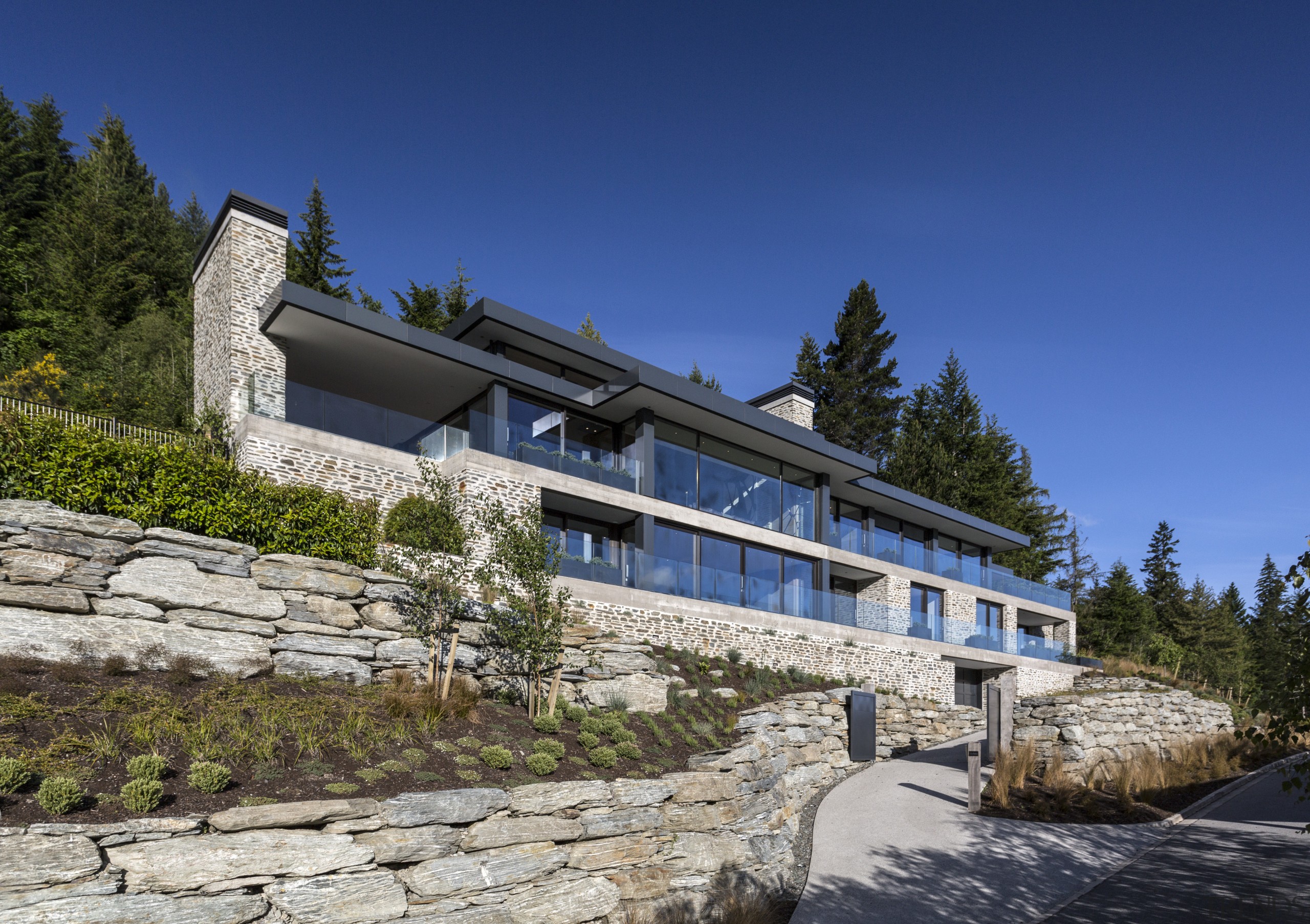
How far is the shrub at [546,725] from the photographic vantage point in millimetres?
11414

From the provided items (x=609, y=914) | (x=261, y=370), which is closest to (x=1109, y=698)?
(x=609, y=914)

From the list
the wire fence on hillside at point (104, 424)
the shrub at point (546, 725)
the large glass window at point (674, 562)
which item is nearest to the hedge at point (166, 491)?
the wire fence on hillside at point (104, 424)

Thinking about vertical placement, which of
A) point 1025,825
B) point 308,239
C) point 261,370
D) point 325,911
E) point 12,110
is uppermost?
point 12,110

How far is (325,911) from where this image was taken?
6.71 m

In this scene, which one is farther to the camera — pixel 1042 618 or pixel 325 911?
pixel 1042 618

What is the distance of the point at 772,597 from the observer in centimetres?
2308

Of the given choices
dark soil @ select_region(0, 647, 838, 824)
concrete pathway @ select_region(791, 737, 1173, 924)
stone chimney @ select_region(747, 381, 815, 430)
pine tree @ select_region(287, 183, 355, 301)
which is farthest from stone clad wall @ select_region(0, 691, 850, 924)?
pine tree @ select_region(287, 183, 355, 301)

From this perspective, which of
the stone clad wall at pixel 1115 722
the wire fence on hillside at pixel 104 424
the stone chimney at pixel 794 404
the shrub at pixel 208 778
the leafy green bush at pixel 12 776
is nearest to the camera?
the leafy green bush at pixel 12 776

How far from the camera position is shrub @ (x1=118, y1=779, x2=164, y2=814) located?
21.7 ft

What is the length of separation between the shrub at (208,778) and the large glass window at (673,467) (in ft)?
49.7

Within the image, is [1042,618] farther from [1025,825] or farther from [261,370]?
[261,370]

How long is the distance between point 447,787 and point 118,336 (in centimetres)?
2636

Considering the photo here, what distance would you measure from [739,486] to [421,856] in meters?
17.5

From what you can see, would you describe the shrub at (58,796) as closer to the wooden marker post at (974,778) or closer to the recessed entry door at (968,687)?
the wooden marker post at (974,778)
